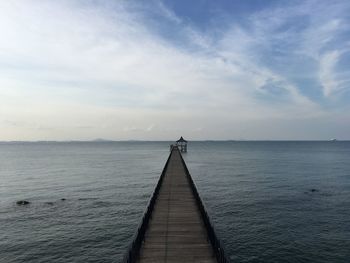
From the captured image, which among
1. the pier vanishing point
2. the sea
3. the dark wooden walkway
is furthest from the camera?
the sea

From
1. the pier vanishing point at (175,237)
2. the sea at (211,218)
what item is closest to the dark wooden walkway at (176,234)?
the pier vanishing point at (175,237)

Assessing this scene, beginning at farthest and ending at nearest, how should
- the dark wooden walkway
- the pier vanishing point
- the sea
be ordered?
the sea < the dark wooden walkway < the pier vanishing point

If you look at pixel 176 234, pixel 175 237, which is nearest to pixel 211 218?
pixel 176 234

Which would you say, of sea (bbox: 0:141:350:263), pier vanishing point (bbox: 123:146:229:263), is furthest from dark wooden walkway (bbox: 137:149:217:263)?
sea (bbox: 0:141:350:263)

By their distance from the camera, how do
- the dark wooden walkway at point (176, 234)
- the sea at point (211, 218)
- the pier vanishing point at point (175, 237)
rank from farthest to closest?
the sea at point (211, 218), the dark wooden walkway at point (176, 234), the pier vanishing point at point (175, 237)

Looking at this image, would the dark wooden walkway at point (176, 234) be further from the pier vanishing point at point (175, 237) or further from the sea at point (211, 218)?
the sea at point (211, 218)

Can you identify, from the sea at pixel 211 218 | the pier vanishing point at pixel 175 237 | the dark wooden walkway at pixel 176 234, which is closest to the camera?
the pier vanishing point at pixel 175 237

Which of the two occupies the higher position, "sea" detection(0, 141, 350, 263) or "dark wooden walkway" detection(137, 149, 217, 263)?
"dark wooden walkway" detection(137, 149, 217, 263)

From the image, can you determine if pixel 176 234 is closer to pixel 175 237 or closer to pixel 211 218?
pixel 175 237

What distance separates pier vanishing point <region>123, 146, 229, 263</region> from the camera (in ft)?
47.8

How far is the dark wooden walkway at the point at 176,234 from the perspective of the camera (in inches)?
Answer: 585

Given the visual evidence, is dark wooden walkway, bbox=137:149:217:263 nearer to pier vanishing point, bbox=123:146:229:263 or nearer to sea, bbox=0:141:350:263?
pier vanishing point, bbox=123:146:229:263

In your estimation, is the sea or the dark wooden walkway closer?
the dark wooden walkway

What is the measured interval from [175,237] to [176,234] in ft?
→ 1.45
